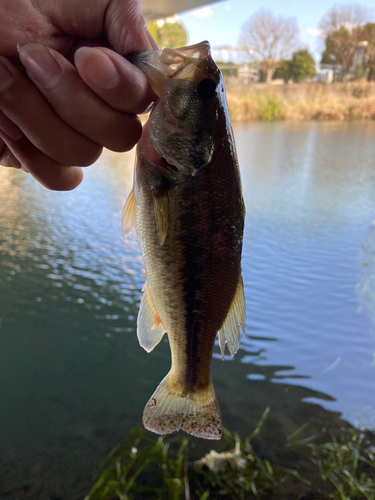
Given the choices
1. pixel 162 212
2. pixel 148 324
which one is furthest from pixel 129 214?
pixel 148 324

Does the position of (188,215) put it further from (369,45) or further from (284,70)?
(284,70)

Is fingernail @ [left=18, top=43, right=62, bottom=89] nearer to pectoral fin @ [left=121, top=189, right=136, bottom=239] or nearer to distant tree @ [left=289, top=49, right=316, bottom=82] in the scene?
pectoral fin @ [left=121, top=189, right=136, bottom=239]

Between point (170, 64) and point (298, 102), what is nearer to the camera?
point (170, 64)

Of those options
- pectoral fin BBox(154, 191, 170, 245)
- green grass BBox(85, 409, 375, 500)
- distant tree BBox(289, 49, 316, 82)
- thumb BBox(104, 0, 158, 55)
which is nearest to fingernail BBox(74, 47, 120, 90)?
thumb BBox(104, 0, 158, 55)

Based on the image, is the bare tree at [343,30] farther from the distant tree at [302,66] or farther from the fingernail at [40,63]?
the fingernail at [40,63]

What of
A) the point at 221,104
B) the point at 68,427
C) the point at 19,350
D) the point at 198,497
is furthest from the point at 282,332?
the point at 221,104

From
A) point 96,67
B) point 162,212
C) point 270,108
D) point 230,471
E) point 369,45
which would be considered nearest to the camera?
point 96,67

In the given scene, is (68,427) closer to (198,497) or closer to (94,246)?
(198,497)
